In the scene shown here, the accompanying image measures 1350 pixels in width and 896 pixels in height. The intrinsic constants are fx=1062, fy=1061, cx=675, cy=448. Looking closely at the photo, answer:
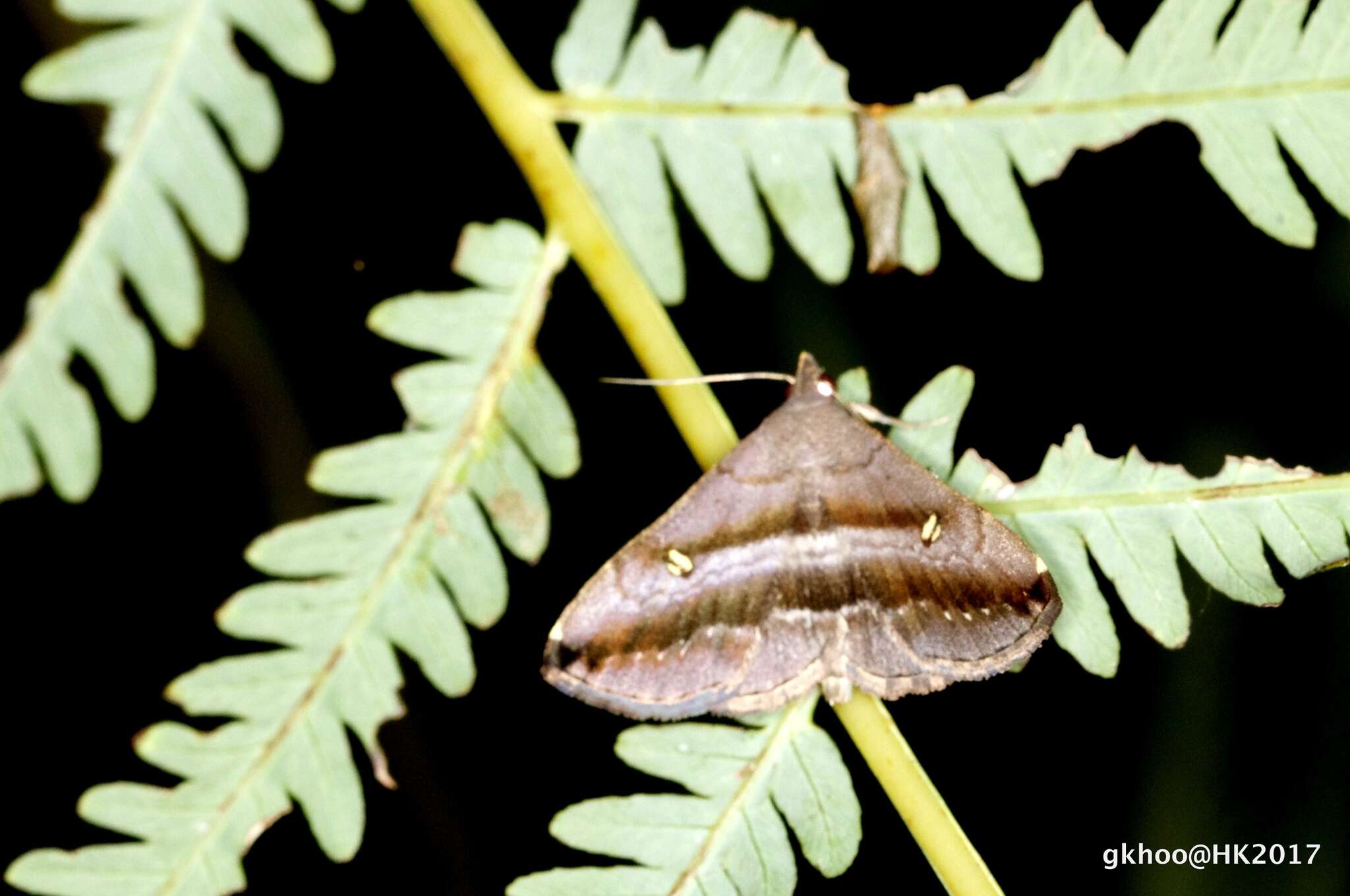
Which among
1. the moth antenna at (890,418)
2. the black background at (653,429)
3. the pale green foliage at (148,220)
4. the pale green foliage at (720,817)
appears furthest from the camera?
the black background at (653,429)

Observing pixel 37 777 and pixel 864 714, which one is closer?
pixel 864 714

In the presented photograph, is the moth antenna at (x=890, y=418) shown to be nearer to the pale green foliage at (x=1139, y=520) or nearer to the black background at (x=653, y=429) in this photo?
the pale green foliage at (x=1139, y=520)

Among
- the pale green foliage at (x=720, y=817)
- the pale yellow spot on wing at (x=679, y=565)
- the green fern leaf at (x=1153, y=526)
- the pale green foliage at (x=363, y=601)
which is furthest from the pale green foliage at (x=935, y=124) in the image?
the pale green foliage at (x=720, y=817)

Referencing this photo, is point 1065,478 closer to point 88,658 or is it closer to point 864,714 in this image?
point 864,714

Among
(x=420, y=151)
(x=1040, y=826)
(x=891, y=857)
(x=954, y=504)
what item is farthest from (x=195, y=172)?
(x=1040, y=826)

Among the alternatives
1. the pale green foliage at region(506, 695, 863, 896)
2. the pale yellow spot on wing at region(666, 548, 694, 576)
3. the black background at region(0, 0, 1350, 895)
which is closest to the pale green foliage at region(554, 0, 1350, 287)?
the pale yellow spot on wing at region(666, 548, 694, 576)

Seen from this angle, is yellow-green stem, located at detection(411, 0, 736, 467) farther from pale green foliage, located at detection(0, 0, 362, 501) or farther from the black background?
the black background
